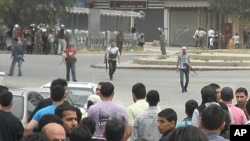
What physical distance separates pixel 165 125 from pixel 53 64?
33.8 metres

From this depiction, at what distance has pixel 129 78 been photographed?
114 ft

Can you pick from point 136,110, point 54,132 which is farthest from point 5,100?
point 54,132

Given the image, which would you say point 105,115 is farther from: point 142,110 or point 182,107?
point 182,107

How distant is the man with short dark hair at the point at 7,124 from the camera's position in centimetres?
949

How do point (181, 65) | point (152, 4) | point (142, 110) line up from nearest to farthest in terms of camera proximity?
1. point (142, 110)
2. point (181, 65)
3. point (152, 4)

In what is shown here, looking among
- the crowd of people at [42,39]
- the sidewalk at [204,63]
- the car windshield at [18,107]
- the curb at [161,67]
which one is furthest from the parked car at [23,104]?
the crowd of people at [42,39]

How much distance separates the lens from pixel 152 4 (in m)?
76.2

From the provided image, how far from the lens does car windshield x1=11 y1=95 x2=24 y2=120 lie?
12.9m

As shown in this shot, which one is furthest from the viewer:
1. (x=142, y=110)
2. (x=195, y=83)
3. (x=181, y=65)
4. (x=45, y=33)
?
(x=45, y=33)

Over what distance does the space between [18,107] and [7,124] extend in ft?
12.1

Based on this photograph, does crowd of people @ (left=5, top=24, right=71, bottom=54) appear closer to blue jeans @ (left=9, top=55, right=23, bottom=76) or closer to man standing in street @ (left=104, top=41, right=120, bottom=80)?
blue jeans @ (left=9, top=55, right=23, bottom=76)

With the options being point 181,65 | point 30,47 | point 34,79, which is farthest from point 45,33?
point 181,65

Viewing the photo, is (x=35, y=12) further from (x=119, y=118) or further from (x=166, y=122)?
(x=166, y=122)

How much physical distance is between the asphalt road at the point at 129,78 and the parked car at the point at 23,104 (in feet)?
28.1
